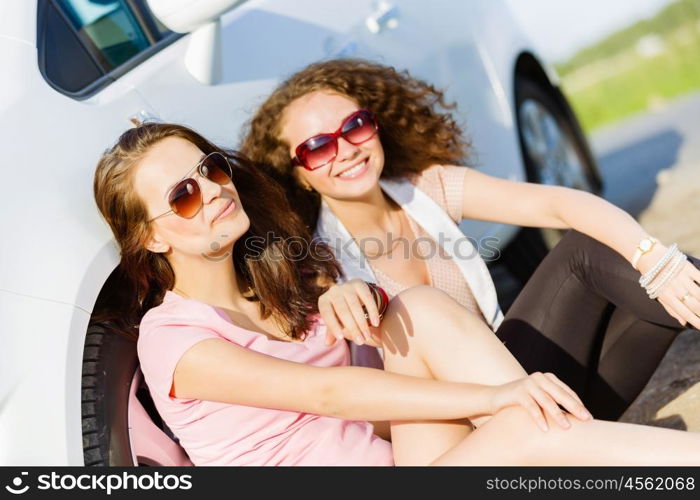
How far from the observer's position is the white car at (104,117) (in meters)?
1.82

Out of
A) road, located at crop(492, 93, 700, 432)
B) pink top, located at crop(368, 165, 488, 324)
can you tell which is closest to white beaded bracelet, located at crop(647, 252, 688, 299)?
road, located at crop(492, 93, 700, 432)

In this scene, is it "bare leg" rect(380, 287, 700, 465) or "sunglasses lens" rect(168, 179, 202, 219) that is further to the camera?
"sunglasses lens" rect(168, 179, 202, 219)

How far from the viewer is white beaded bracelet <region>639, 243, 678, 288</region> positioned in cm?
229

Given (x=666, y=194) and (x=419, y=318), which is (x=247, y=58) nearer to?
(x=419, y=318)

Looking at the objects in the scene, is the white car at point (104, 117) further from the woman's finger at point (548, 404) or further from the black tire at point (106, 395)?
the woman's finger at point (548, 404)

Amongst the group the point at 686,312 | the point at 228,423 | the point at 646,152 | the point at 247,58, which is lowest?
the point at 686,312

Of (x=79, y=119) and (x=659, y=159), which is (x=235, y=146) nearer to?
(x=79, y=119)

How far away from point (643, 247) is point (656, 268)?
0.07 meters

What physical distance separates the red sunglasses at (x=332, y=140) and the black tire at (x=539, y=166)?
1.30m

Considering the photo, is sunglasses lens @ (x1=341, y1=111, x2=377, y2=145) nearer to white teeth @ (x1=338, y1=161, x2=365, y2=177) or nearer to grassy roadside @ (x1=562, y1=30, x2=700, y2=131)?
white teeth @ (x1=338, y1=161, x2=365, y2=177)

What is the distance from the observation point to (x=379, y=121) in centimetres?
286

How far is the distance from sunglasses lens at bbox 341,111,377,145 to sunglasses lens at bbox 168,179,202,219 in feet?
1.84

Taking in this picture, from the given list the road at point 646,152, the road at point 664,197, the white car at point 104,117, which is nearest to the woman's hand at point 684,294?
the road at point 664,197

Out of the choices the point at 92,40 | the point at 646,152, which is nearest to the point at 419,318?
the point at 92,40
